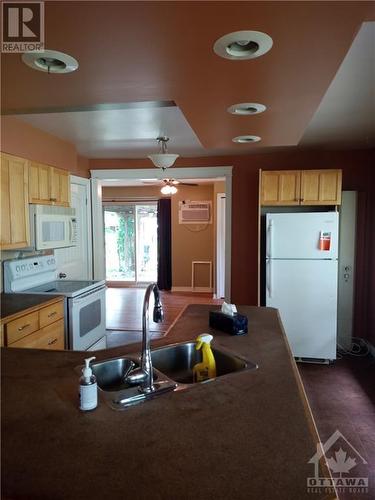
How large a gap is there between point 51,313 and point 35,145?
5.32ft

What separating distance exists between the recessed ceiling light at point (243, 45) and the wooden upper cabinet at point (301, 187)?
289 cm

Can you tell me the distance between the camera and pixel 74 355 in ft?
5.54

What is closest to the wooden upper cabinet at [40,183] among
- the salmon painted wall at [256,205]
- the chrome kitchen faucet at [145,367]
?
the salmon painted wall at [256,205]

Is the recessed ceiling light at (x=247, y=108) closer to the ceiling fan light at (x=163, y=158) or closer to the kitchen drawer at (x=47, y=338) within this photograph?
the ceiling fan light at (x=163, y=158)

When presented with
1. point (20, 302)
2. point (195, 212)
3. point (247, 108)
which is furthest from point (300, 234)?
point (195, 212)

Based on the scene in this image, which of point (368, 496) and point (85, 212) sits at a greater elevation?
point (85, 212)

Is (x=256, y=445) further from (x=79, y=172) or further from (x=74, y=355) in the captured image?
(x=79, y=172)

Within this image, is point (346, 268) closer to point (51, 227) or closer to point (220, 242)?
point (51, 227)

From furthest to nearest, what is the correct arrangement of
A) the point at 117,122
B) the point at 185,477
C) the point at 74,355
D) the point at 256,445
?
the point at 117,122 → the point at 74,355 → the point at 256,445 → the point at 185,477

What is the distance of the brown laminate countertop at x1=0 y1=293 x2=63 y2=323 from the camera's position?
8.16ft

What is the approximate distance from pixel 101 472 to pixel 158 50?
1.25 metres

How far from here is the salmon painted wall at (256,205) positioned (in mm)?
4297

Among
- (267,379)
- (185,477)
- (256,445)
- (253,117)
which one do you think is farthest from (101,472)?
(253,117)

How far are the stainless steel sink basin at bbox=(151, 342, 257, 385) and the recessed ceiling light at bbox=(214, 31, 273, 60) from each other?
4.06 ft
